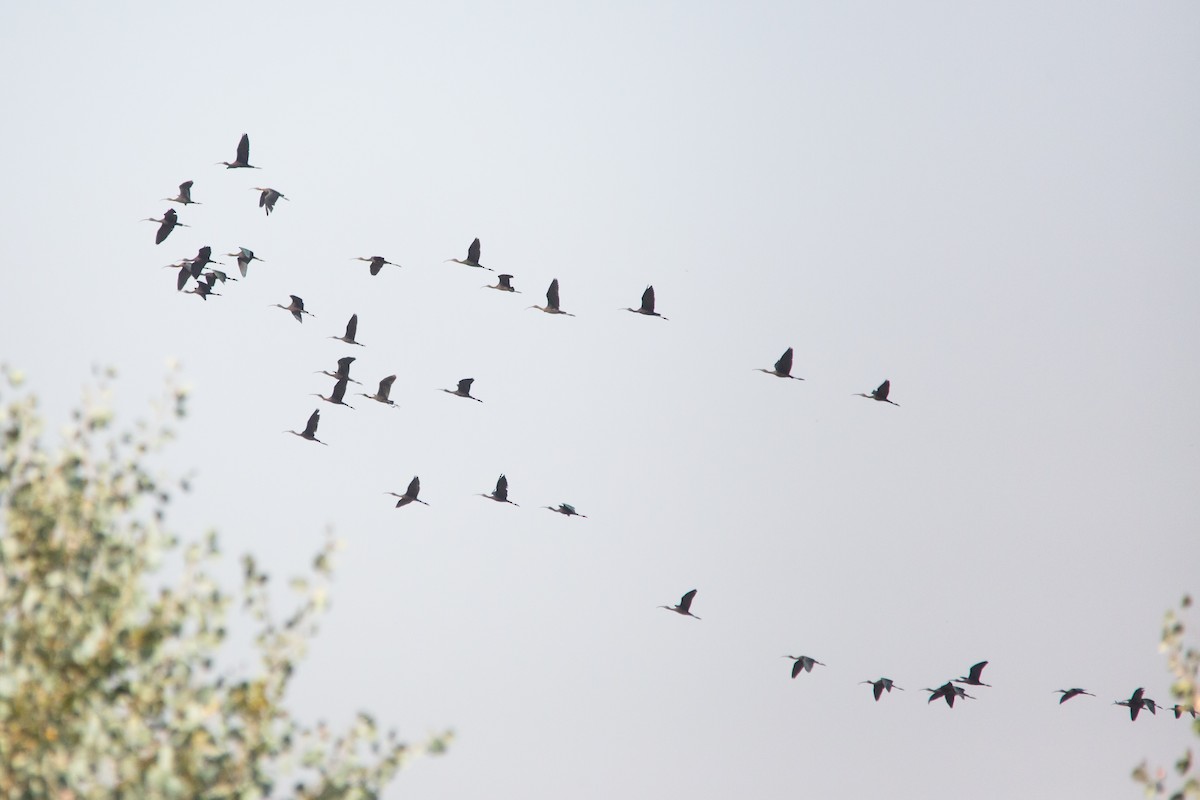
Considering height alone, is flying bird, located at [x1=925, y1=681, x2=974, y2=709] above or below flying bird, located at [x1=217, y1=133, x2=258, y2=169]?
below

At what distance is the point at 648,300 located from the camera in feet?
161

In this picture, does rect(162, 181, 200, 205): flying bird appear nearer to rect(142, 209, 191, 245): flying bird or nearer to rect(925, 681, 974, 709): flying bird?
rect(142, 209, 191, 245): flying bird

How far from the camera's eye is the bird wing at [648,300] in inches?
1921

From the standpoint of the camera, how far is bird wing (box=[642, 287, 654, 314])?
48781 mm

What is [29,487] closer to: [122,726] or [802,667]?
[122,726]

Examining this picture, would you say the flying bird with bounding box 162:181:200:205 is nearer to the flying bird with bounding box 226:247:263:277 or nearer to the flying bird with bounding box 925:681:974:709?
the flying bird with bounding box 226:247:263:277

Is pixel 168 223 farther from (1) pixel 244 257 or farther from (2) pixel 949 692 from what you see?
(2) pixel 949 692

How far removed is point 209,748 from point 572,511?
103ft

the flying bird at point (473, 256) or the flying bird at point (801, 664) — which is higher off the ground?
the flying bird at point (473, 256)

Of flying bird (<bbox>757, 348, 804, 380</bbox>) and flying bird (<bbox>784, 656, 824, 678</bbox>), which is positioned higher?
flying bird (<bbox>757, 348, 804, 380</bbox>)

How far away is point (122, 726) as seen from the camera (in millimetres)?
20031

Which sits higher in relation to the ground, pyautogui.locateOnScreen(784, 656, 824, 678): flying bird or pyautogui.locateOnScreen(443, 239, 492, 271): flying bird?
pyautogui.locateOnScreen(443, 239, 492, 271): flying bird

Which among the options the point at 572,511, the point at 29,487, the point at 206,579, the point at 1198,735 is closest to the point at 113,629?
the point at 206,579

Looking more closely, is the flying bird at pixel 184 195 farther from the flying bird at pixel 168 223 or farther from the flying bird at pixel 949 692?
the flying bird at pixel 949 692
